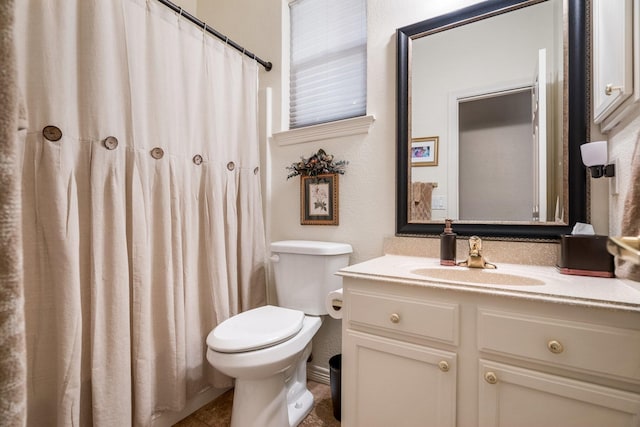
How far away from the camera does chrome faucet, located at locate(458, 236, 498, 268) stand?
124 centimetres

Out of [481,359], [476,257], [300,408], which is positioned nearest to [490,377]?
A: [481,359]

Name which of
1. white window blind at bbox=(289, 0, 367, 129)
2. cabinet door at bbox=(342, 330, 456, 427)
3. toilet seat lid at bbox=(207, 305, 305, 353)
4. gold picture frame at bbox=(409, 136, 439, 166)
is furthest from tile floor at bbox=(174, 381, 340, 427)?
white window blind at bbox=(289, 0, 367, 129)

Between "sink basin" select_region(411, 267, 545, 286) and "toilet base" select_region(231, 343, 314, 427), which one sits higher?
Answer: "sink basin" select_region(411, 267, 545, 286)

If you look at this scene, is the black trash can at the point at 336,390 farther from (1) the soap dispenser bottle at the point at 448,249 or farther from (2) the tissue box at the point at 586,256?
(2) the tissue box at the point at 586,256

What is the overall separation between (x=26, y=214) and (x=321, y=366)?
1579mm

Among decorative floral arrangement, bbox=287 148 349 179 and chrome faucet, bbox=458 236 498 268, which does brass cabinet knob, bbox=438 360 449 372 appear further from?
decorative floral arrangement, bbox=287 148 349 179

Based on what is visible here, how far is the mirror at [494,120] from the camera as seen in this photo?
3.94ft

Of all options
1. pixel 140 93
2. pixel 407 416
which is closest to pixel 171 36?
pixel 140 93

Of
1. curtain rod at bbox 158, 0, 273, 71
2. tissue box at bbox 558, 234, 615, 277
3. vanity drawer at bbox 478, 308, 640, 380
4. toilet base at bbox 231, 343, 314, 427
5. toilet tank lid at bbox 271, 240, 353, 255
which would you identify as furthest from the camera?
toilet tank lid at bbox 271, 240, 353, 255

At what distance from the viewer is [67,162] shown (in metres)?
1.09

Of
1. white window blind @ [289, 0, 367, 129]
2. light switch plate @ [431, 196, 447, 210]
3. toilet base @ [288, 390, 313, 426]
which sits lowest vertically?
toilet base @ [288, 390, 313, 426]

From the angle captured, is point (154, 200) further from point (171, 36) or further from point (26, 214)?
point (171, 36)

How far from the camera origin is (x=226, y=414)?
61.0 inches

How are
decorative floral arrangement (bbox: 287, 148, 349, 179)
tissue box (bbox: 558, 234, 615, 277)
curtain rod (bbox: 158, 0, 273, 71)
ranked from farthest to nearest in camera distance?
decorative floral arrangement (bbox: 287, 148, 349, 179)
curtain rod (bbox: 158, 0, 273, 71)
tissue box (bbox: 558, 234, 615, 277)
